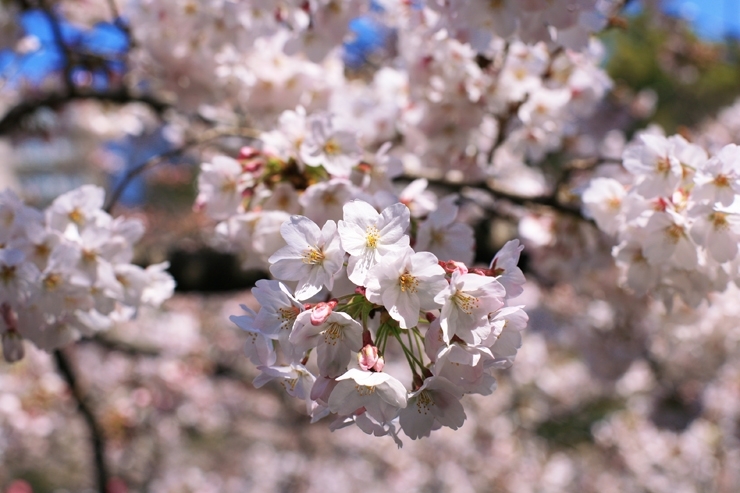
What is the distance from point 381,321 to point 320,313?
0.15 metres

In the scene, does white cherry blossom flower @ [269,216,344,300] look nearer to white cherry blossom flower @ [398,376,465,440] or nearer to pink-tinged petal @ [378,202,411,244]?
pink-tinged petal @ [378,202,411,244]

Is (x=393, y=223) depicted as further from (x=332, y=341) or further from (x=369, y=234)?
(x=332, y=341)

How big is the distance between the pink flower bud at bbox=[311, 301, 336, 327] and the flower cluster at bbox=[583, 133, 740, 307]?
0.79 meters

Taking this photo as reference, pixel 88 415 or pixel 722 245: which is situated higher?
pixel 722 245

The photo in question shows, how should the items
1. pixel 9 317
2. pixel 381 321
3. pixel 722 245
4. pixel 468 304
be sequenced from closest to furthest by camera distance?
pixel 468 304
pixel 381 321
pixel 722 245
pixel 9 317

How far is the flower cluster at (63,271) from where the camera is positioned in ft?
4.21

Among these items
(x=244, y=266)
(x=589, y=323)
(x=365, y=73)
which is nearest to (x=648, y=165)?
(x=244, y=266)

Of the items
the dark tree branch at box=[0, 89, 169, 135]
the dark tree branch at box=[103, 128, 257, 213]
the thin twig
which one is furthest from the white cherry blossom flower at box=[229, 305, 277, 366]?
the thin twig

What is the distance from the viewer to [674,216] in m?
1.25

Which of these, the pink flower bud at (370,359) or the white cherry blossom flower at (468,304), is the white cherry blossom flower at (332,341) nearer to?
the pink flower bud at (370,359)

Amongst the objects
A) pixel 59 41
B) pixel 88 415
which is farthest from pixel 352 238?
pixel 88 415

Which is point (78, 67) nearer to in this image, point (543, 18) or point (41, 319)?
point (41, 319)

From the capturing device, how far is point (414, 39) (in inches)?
76.2

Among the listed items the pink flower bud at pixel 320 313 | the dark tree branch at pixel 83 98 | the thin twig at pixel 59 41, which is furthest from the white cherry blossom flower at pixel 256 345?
the thin twig at pixel 59 41
